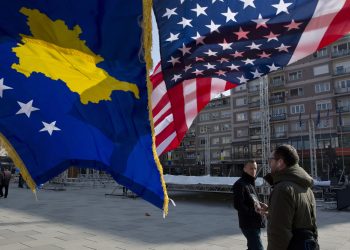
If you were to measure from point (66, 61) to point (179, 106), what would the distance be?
2758mm

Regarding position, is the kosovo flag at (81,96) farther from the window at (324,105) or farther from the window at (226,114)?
the window at (226,114)

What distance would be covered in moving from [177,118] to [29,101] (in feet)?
9.86

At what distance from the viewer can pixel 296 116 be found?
182 feet

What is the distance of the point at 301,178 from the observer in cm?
341

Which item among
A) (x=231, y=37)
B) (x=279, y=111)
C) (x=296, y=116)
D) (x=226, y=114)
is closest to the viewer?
(x=231, y=37)

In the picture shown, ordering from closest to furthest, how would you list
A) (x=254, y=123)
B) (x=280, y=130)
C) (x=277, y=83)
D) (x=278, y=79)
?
(x=280, y=130), (x=277, y=83), (x=278, y=79), (x=254, y=123)

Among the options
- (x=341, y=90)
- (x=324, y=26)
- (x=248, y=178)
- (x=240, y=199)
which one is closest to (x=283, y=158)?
(x=240, y=199)

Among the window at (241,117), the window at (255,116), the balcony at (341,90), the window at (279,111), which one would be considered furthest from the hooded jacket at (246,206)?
the window at (241,117)

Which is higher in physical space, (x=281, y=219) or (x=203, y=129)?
(x=203, y=129)

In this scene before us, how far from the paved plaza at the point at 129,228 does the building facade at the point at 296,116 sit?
28961mm

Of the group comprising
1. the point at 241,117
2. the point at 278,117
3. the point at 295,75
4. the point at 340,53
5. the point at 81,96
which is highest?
the point at 340,53

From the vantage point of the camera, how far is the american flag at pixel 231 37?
4.83m

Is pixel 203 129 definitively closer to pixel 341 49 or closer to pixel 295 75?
pixel 295 75

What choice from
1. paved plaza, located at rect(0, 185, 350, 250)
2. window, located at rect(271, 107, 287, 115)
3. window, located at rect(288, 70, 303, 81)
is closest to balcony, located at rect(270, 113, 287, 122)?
window, located at rect(271, 107, 287, 115)
